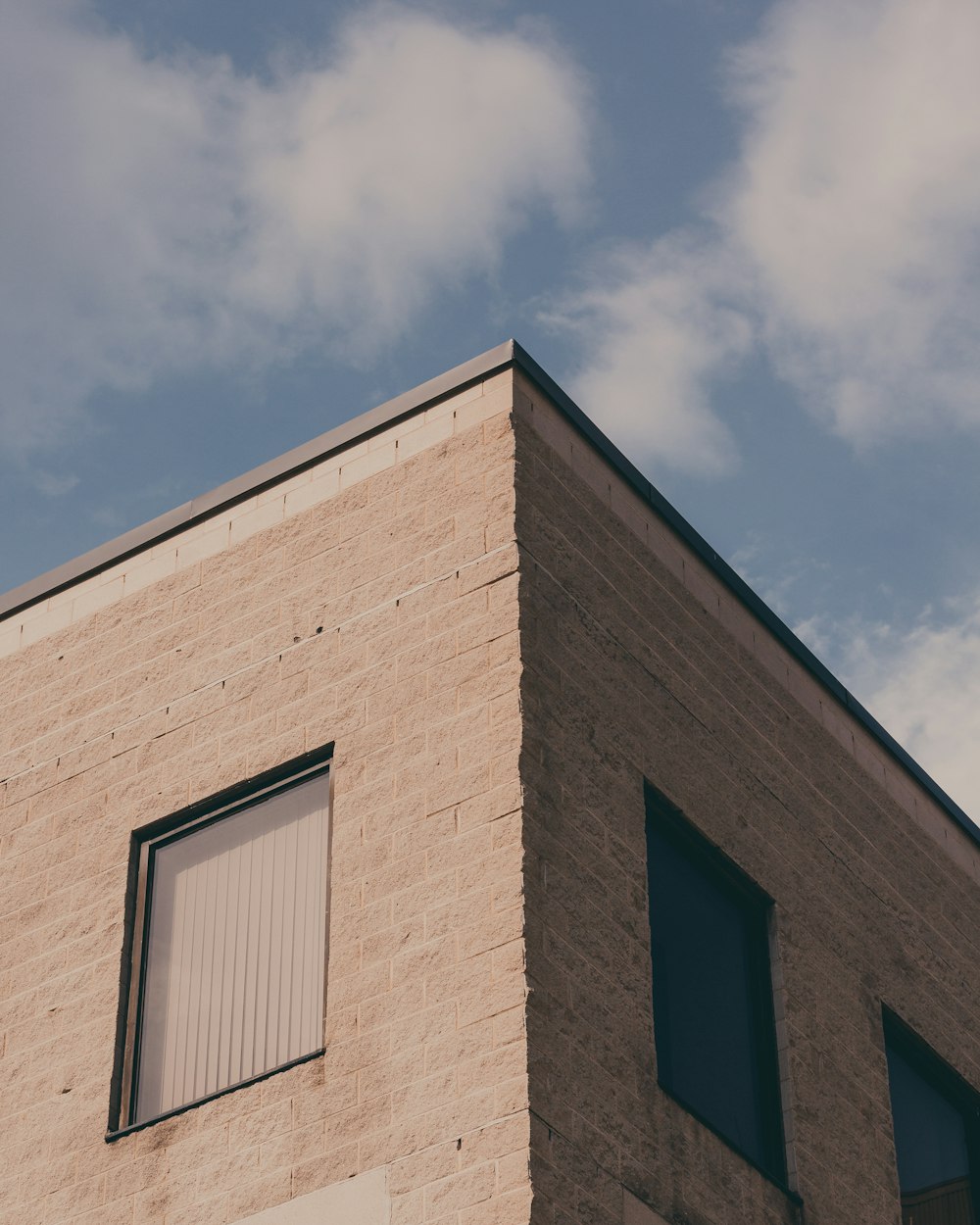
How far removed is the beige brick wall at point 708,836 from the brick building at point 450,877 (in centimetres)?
3

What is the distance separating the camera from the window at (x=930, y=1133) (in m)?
14.4

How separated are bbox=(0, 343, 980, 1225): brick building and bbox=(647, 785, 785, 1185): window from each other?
2 cm

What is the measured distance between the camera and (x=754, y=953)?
44.6ft

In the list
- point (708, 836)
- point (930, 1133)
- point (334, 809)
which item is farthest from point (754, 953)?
point (334, 809)

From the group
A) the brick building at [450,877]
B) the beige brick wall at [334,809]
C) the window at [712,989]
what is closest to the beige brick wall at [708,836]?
the brick building at [450,877]

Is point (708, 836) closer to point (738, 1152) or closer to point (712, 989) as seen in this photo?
point (712, 989)

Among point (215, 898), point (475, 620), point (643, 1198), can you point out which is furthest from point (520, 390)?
point (643, 1198)

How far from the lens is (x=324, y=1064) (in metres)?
11.5

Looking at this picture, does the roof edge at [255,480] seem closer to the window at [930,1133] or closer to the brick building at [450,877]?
the brick building at [450,877]

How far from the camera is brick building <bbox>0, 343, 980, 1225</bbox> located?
36.8 feet

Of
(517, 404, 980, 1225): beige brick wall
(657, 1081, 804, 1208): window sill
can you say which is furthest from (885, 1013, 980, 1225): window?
(657, 1081, 804, 1208): window sill

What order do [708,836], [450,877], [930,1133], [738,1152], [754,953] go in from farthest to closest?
[930,1133], [754,953], [708,836], [738,1152], [450,877]

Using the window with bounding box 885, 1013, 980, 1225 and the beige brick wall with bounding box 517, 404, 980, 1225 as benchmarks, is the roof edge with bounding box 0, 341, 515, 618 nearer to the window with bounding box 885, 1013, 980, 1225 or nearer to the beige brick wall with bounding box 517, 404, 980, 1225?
the beige brick wall with bounding box 517, 404, 980, 1225

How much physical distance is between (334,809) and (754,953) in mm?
2981
